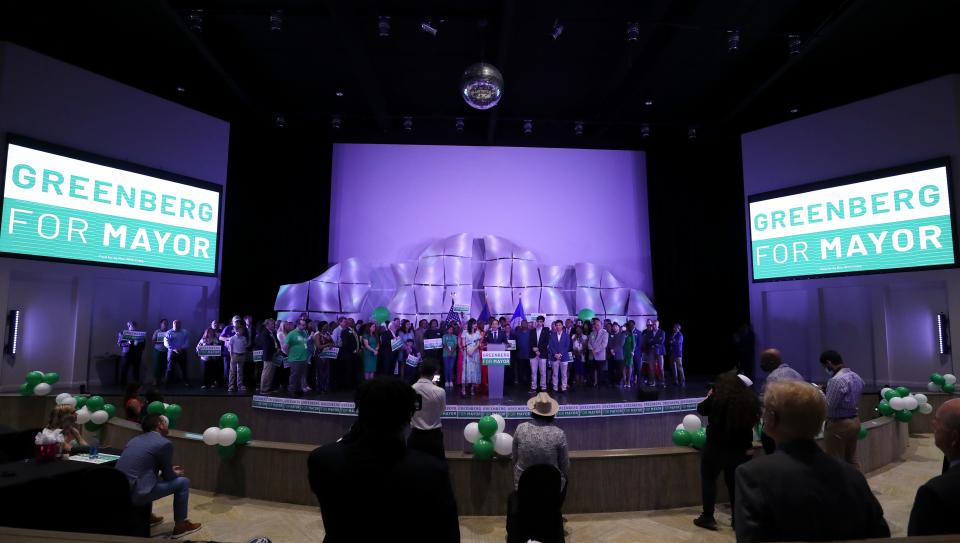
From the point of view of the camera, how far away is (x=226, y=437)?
4.48 metres

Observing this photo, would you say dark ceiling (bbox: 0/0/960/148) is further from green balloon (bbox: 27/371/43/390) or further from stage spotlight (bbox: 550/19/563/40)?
green balloon (bbox: 27/371/43/390)

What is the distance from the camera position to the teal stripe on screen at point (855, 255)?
8.64 m

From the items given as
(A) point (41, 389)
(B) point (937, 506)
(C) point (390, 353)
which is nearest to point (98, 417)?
(A) point (41, 389)

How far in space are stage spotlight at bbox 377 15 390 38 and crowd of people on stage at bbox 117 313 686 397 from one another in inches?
181

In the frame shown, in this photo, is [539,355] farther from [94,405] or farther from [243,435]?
[94,405]

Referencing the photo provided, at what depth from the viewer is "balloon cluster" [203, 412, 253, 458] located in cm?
448

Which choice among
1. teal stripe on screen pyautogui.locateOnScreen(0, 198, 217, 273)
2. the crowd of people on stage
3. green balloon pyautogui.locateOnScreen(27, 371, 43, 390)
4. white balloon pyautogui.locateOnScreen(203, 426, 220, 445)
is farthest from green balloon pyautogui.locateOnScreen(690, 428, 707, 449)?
teal stripe on screen pyautogui.locateOnScreen(0, 198, 217, 273)

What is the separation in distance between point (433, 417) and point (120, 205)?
871cm

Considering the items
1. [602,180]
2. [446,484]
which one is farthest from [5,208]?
[602,180]

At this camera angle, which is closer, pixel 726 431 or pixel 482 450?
pixel 726 431

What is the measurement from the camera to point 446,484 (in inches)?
57.2

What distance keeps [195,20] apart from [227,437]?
6.13 metres

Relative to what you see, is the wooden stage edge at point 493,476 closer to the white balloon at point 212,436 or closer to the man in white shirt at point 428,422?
the white balloon at point 212,436

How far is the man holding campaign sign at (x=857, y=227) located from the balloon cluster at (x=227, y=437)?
10.7 meters
